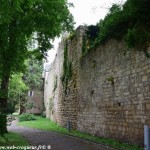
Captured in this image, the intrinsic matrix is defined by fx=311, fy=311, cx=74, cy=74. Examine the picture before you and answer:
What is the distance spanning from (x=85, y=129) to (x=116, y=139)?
4.40 m

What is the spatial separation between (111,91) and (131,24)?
312 centimetres

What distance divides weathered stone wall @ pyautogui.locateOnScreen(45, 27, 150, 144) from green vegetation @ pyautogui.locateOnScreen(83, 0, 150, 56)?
426 millimetres

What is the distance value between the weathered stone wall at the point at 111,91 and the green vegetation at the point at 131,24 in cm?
43

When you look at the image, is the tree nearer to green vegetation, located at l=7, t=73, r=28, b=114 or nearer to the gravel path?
the gravel path

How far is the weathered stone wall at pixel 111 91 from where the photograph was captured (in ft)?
35.4

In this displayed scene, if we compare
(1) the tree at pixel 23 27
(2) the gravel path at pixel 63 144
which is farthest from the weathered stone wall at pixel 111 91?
(1) the tree at pixel 23 27

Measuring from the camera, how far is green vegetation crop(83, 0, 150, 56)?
1041cm

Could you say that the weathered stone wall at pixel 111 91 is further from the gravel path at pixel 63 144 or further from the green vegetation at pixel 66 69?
the green vegetation at pixel 66 69

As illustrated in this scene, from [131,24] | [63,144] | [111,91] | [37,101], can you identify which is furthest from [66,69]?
[37,101]

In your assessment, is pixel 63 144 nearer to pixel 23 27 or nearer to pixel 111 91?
pixel 111 91

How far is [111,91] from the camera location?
13.3 meters

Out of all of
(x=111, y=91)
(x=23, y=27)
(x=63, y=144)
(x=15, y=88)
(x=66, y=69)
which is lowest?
(x=63, y=144)

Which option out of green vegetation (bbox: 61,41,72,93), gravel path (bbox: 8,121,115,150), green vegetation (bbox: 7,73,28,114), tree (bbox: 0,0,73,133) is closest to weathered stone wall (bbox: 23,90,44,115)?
green vegetation (bbox: 7,73,28,114)

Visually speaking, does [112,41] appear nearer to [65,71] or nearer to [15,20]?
[15,20]
